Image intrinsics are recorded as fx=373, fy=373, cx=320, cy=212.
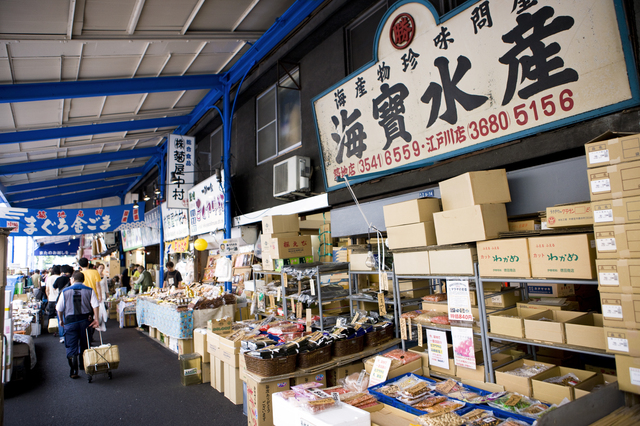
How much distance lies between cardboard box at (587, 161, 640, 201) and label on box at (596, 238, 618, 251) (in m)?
0.29

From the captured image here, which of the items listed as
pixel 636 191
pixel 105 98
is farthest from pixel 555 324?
pixel 105 98

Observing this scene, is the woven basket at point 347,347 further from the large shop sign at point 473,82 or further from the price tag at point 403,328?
the large shop sign at point 473,82

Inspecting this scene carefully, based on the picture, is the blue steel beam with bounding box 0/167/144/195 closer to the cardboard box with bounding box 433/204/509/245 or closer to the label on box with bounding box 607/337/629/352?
the cardboard box with bounding box 433/204/509/245

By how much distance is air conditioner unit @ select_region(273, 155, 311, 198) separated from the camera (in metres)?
6.94

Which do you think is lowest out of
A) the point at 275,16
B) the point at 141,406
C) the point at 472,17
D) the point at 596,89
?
the point at 141,406

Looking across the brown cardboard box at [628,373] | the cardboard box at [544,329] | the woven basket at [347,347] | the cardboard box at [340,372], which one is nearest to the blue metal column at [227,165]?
the cardboard box at [340,372]

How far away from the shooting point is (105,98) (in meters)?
8.70

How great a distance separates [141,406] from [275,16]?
6915mm

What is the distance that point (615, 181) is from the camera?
2.53 metres

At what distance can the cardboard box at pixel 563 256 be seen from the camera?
2.84 m

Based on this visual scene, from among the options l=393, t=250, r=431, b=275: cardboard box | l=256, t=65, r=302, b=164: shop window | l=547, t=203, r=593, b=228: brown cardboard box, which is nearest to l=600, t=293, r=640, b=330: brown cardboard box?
l=547, t=203, r=593, b=228: brown cardboard box

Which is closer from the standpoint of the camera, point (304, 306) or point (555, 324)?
point (555, 324)

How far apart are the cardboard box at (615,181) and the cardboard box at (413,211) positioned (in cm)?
159

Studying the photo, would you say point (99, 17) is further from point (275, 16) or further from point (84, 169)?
point (84, 169)
